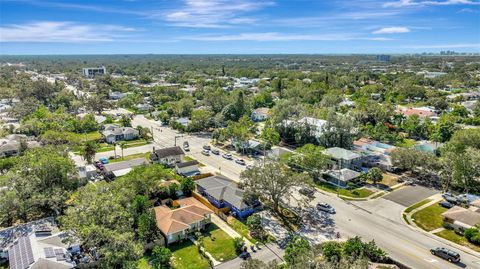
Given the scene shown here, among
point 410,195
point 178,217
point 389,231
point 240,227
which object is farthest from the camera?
point 410,195

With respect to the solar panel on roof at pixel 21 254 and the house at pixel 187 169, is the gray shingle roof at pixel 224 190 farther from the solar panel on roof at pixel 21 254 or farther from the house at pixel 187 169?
the solar panel on roof at pixel 21 254

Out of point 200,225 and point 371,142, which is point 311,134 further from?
point 200,225

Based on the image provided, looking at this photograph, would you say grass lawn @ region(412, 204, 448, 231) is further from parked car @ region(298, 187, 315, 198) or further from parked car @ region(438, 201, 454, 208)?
parked car @ region(298, 187, 315, 198)

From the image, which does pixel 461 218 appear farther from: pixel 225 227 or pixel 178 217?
pixel 178 217

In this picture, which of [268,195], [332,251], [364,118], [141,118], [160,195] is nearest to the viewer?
[332,251]

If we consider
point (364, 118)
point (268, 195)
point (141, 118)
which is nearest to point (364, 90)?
point (364, 118)

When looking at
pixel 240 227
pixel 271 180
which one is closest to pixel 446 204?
pixel 271 180

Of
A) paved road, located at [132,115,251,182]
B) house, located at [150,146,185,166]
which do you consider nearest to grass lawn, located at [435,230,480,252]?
paved road, located at [132,115,251,182]
